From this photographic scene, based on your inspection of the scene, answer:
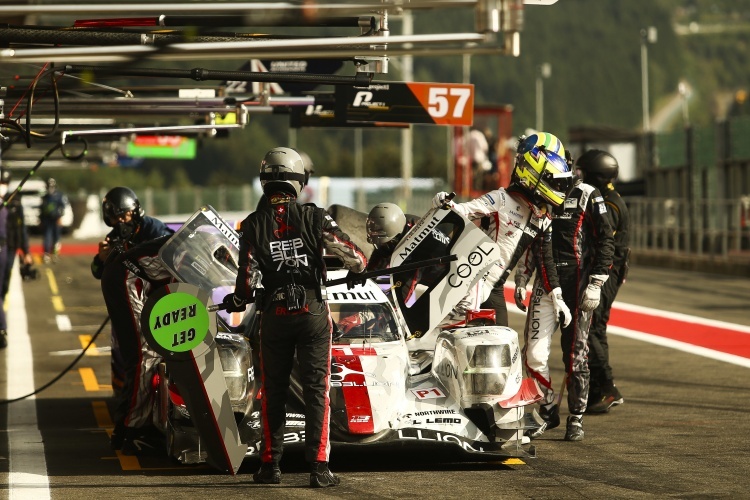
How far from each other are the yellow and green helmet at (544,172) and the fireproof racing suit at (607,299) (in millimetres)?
1263

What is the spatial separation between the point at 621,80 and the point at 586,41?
11.8m

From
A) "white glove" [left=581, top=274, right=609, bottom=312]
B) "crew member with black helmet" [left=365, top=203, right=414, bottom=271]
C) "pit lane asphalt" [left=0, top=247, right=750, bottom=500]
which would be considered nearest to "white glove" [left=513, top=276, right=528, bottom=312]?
"white glove" [left=581, top=274, right=609, bottom=312]

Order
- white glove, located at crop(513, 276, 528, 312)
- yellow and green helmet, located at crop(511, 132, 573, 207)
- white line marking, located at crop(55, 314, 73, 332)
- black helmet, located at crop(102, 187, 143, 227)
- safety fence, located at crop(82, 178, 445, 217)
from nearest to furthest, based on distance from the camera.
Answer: yellow and green helmet, located at crop(511, 132, 573, 207), white glove, located at crop(513, 276, 528, 312), black helmet, located at crop(102, 187, 143, 227), white line marking, located at crop(55, 314, 73, 332), safety fence, located at crop(82, 178, 445, 217)

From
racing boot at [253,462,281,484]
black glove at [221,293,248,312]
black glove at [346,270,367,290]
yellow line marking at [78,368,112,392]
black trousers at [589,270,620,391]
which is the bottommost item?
yellow line marking at [78,368,112,392]

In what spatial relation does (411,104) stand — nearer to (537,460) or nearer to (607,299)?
(607,299)

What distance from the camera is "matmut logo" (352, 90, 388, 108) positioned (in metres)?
13.8

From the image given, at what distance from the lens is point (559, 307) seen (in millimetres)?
10250

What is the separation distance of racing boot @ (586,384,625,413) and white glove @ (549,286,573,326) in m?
1.41

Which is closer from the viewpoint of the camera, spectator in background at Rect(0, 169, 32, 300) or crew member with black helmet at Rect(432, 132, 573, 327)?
crew member with black helmet at Rect(432, 132, 573, 327)

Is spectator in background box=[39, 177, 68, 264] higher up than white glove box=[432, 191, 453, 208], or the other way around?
white glove box=[432, 191, 453, 208]

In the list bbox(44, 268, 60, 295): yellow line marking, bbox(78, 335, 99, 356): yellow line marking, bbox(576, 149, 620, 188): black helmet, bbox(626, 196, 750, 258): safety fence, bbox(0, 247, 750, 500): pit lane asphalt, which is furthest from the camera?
bbox(626, 196, 750, 258): safety fence

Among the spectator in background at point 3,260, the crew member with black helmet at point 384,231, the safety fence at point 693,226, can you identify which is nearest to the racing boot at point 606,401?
the crew member with black helmet at point 384,231

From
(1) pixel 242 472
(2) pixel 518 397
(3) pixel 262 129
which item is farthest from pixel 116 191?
(3) pixel 262 129

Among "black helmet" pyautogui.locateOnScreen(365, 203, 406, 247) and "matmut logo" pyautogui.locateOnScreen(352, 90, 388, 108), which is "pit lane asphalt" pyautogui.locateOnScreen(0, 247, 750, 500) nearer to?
"black helmet" pyautogui.locateOnScreen(365, 203, 406, 247)
